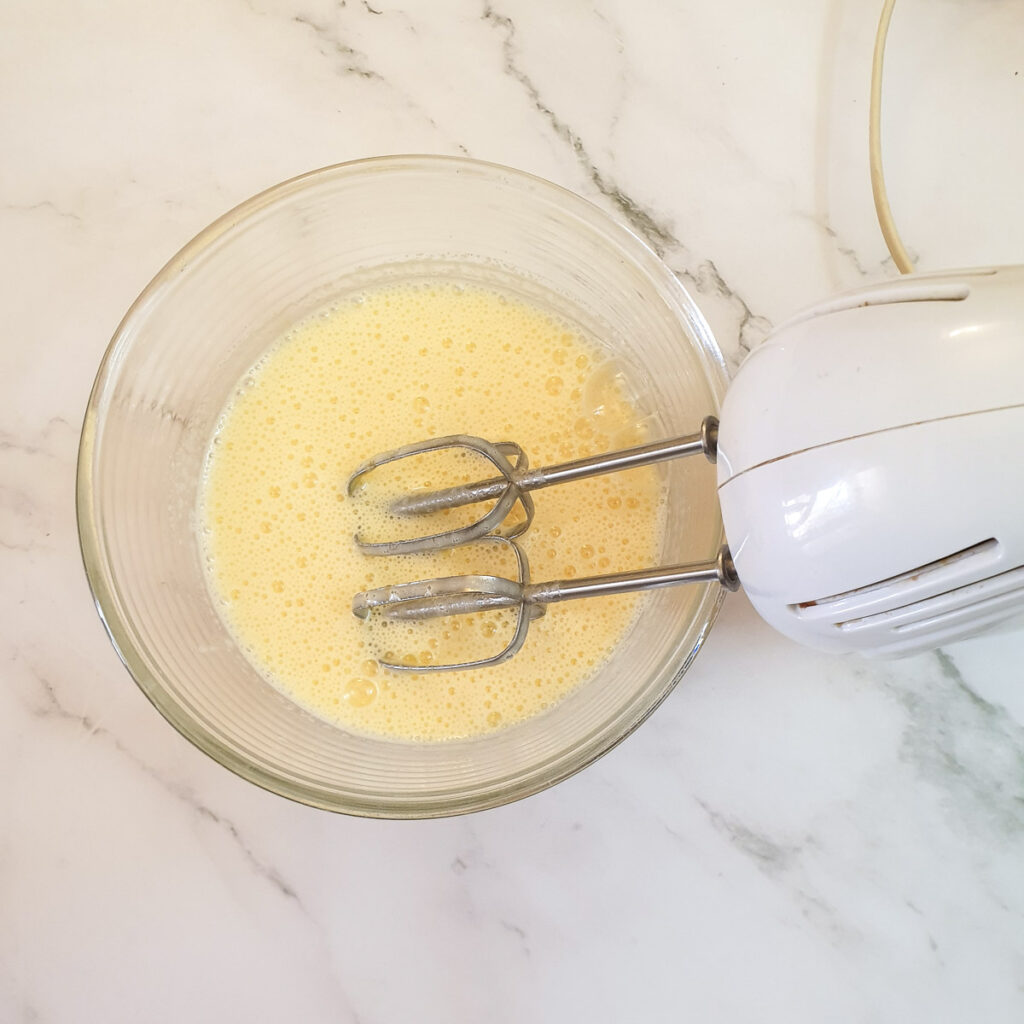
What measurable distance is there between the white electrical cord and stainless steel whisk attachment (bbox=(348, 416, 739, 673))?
262mm

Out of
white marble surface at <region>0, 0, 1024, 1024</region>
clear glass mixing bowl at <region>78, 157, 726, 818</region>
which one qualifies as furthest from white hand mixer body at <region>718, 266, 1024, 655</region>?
white marble surface at <region>0, 0, 1024, 1024</region>

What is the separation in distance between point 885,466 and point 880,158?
416 millimetres

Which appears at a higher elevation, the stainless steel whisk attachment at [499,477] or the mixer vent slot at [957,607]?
the mixer vent slot at [957,607]

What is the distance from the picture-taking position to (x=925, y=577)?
43 cm

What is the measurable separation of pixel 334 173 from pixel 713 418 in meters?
0.33

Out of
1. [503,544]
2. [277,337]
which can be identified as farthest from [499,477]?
[277,337]

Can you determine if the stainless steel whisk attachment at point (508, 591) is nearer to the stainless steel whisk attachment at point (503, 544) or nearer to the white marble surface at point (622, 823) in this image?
the stainless steel whisk attachment at point (503, 544)

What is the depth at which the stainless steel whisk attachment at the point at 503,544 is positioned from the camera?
Answer: 1.73 ft

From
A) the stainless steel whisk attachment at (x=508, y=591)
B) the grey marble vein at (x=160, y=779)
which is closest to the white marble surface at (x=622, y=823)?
the grey marble vein at (x=160, y=779)

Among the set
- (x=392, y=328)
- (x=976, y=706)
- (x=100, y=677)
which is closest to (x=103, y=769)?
(x=100, y=677)

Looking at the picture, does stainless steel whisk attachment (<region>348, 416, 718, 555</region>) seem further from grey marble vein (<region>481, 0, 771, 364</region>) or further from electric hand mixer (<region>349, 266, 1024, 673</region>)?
grey marble vein (<region>481, 0, 771, 364</region>)

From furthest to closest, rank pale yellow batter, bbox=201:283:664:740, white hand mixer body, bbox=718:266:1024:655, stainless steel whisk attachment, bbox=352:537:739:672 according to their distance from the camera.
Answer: pale yellow batter, bbox=201:283:664:740 < stainless steel whisk attachment, bbox=352:537:739:672 < white hand mixer body, bbox=718:266:1024:655

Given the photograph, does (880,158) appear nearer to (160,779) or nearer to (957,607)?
(957,607)

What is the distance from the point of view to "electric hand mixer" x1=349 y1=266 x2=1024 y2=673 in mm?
394
